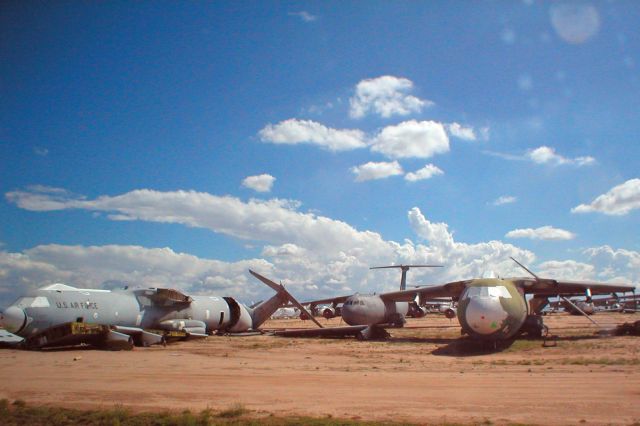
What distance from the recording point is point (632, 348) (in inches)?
765

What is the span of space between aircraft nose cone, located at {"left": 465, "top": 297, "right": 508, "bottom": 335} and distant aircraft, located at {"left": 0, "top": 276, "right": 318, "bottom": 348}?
598 inches

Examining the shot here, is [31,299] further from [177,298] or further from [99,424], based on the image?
[99,424]

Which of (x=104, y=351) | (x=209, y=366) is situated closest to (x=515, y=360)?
(x=209, y=366)

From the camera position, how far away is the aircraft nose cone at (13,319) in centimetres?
2197

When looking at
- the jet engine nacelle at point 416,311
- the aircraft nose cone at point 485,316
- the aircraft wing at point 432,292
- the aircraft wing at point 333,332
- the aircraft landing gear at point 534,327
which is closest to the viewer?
the aircraft nose cone at point 485,316

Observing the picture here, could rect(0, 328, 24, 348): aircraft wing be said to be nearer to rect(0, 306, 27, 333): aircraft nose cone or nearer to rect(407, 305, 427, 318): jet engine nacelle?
rect(0, 306, 27, 333): aircraft nose cone

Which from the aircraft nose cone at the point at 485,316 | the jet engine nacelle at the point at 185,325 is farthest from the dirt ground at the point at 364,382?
the jet engine nacelle at the point at 185,325

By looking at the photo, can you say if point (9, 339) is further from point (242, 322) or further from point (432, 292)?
point (432, 292)

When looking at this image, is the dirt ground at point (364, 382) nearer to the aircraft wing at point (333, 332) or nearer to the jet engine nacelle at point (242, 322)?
the aircraft wing at point (333, 332)

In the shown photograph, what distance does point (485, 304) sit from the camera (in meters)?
19.4

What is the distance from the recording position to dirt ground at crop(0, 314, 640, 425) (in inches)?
353

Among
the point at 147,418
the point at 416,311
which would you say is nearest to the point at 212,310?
the point at 147,418

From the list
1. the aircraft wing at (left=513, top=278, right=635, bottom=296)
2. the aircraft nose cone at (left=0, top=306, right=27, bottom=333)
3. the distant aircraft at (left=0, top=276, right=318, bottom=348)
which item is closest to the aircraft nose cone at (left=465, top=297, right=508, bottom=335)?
the aircraft wing at (left=513, top=278, right=635, bottom=296)

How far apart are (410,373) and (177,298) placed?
1873 cm
